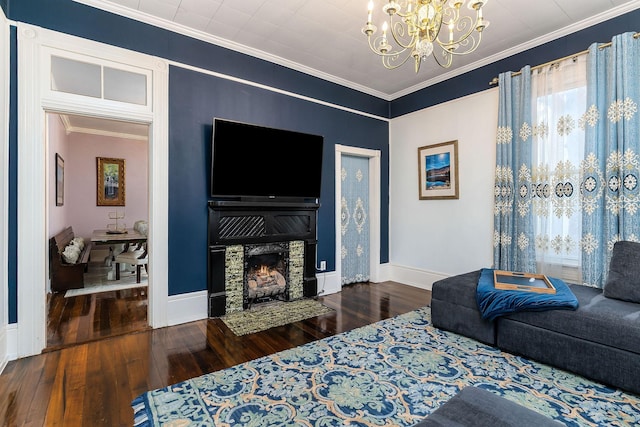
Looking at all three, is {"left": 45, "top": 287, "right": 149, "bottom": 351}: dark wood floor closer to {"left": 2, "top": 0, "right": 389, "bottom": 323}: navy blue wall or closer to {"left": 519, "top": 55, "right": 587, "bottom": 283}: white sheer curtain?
{"left": 2, "top": 0, "right": 389, "bottom": 323}: navy blue wall

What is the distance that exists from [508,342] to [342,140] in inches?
124

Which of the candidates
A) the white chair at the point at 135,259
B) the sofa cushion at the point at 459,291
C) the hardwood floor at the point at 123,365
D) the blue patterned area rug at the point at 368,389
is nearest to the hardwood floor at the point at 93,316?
the hardwood floor at the point at 123,365

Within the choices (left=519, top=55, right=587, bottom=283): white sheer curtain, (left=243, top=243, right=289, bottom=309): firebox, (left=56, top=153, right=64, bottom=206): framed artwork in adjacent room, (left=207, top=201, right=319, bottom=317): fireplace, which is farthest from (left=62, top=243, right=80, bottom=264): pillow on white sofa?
(left=519, top=55, right=587, bottom=283): white sheer curtain

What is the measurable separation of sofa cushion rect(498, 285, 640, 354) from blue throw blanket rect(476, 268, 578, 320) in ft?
0.18

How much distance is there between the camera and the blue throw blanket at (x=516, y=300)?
93.3 inches

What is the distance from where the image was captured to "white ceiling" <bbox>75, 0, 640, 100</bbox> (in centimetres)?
282

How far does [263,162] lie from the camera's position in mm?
3631

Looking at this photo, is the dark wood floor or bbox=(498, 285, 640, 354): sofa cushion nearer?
bbox=(498, 285, 640, 354): sofa cushion

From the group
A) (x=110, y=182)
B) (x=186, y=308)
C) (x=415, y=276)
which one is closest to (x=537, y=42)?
(x=415, y=276)

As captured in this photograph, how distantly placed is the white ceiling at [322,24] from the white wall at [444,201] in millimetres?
697

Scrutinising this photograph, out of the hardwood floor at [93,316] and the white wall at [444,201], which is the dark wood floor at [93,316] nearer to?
the hardwood floor at [93,316]

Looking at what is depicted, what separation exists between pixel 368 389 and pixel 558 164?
9.63 ft

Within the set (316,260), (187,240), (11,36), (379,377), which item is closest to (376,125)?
(316,260)

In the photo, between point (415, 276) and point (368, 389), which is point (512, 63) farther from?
point (368, 389)
